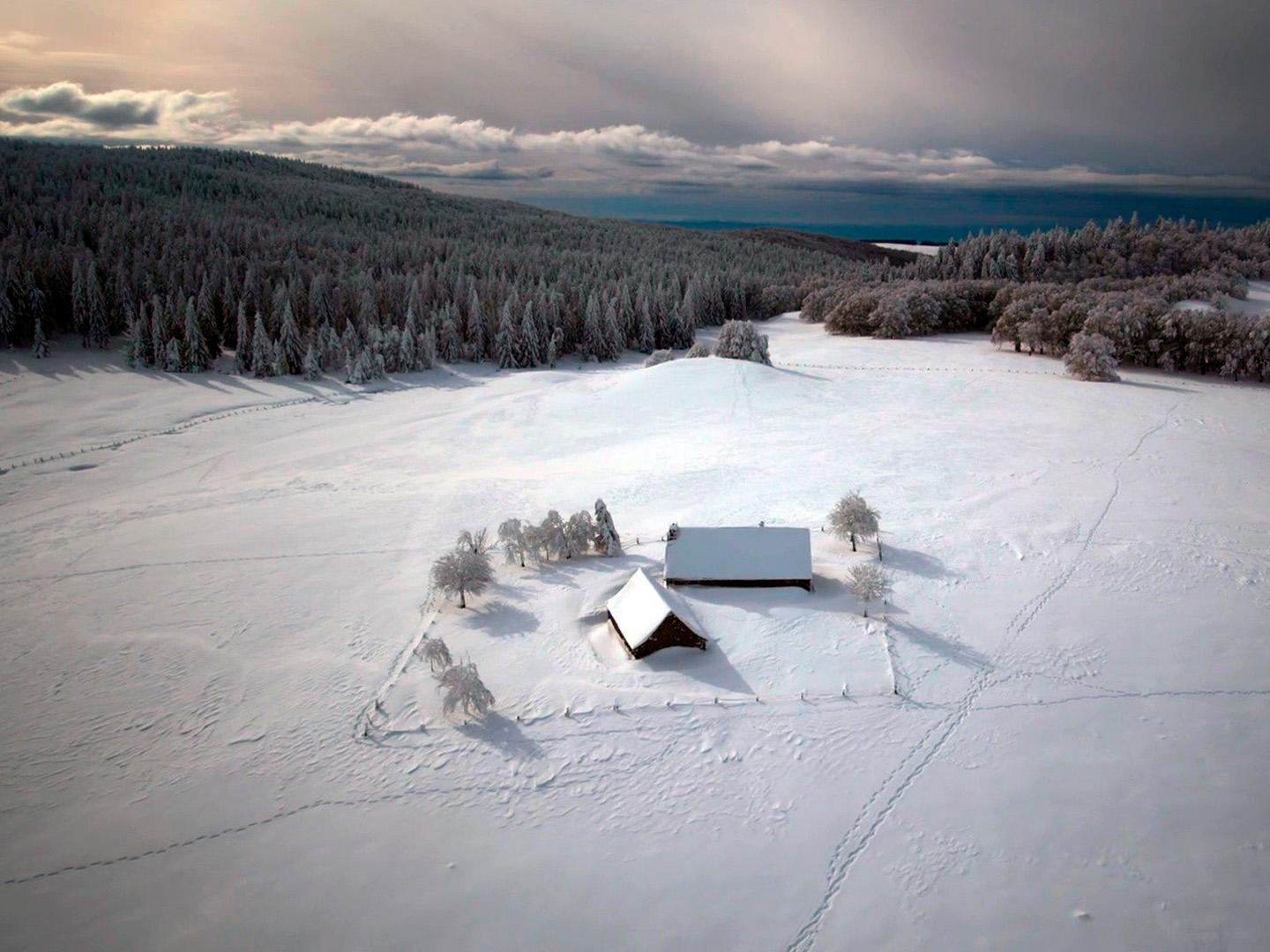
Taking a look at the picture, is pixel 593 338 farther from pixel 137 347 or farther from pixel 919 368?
pixel 137 347

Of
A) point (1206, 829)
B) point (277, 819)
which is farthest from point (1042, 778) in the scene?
point (277, 819)

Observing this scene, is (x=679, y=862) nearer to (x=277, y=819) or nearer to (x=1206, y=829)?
(x=277, y=819)

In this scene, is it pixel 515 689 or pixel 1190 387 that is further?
pixel 1190 387

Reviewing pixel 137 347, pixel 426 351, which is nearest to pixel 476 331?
pixel 426 351

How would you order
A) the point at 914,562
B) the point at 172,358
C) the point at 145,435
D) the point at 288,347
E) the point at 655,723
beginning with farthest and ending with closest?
1. the point at 288,347
2. the point at 172,358
3. the point at 145,435
4. the point at 914,562
5. the point at 655,723

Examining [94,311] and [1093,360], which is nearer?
[1093,360]

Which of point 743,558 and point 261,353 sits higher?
point 261,353
